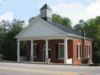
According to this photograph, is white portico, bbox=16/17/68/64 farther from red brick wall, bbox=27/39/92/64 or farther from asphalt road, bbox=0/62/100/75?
asphalt road, bbox=0/62/100/75

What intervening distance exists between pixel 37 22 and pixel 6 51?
42.2ft

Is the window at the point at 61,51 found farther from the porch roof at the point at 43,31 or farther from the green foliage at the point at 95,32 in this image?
the green foliage at the point at 95,32

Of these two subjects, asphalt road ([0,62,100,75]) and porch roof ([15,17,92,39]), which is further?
porch roof ([15,17,92,39])

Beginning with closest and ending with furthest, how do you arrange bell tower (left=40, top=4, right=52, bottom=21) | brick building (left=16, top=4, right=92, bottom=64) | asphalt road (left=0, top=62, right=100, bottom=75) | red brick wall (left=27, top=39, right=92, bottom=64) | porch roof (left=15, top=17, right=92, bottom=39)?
1. asphalt road (left=0, top=62, right=100, bottom=75)
2. porch roof (left=15, top=17, right=92, bottom=39)
3. brick building (left=16, top=4, right=92, bottom=64)
4. red brick wall (left=27, top=39, right=92, bottom=64)
5. bell tower (left=40, top=4, right=52, bottom=21)

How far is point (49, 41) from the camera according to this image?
4800 centimetres

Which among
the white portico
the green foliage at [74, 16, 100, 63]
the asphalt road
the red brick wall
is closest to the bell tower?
the white portico

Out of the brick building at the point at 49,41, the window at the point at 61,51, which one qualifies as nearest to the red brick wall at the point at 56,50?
the brick building at the point at 49,41

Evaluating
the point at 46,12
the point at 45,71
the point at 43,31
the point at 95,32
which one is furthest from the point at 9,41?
the point at 45,71

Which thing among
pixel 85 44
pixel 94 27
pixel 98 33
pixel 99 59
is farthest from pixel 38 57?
pixel 94 27

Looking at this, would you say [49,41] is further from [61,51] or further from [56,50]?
[61,51]

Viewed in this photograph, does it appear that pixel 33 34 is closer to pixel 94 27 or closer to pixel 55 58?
pixel 55 58

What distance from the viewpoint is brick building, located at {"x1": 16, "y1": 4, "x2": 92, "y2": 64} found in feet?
147

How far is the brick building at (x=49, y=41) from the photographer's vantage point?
147 ft

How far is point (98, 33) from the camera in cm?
6444
